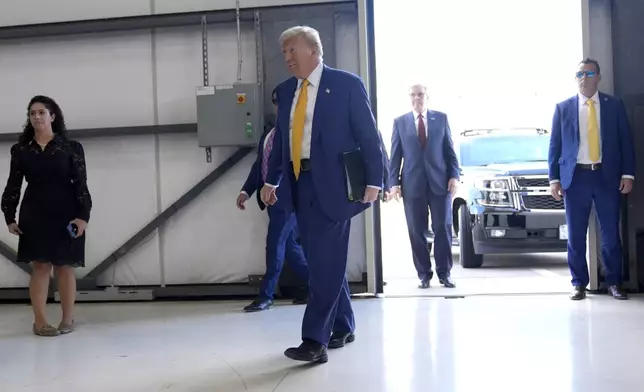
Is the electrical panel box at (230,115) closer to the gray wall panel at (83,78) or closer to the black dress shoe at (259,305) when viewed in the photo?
the gray wall panel at (83,78)

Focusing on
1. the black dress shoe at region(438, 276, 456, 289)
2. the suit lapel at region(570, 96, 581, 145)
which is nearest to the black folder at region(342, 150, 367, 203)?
the suit lapel at region(570, 96, 581, 145)

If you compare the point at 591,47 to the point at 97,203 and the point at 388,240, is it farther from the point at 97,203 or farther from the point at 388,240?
the point at 388,240

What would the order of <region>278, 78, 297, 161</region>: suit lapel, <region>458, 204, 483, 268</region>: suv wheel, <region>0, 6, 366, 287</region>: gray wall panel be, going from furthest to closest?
1. <region>458, 204, 483, 268</region>: suv wheel
2. <region>0, 6, 366, 287</region>: gray wall panel
3. <region>278, 78, 297, 161</region>: suit lapel

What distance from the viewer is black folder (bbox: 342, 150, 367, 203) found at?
3.16 metres

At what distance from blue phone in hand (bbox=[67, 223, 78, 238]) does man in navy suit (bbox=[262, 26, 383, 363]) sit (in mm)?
1717

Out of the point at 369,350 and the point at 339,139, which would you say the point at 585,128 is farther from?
the point at 369,350

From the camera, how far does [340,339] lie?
354cm

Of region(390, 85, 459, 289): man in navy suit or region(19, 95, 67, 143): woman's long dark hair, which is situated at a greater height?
region(19, 95, 67, 143): woman's long dark hair

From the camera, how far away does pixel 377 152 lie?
3.22 meters

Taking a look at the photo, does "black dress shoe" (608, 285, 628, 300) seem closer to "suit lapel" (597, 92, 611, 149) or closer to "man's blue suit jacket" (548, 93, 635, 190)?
"man's blue suit jacket" (548, 93, 635, 190)

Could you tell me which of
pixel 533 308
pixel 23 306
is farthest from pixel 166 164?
pixel 533 308

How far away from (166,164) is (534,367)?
3.65 meters

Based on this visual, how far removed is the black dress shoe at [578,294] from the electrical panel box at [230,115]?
2.80 m

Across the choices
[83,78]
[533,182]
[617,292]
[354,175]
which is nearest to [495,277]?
[533,182]
